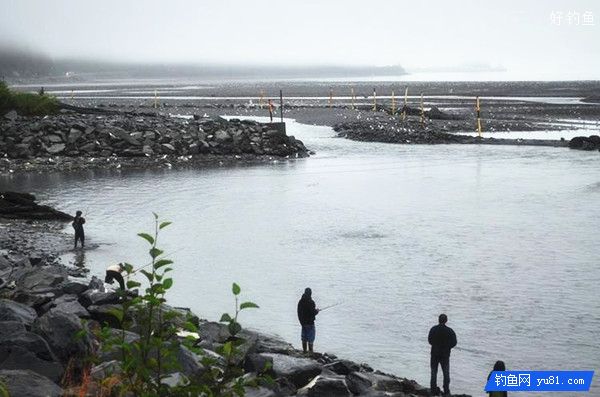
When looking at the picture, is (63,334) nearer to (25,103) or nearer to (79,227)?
(79,227)

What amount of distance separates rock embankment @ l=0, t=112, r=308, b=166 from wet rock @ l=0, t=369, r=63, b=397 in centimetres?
3961

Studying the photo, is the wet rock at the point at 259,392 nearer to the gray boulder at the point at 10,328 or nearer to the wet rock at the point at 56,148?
the gray boulder at the point at 10,328

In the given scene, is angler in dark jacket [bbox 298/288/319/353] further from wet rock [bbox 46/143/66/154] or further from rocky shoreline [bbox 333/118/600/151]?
rocky shoreline [bbox 333/118/600/151]

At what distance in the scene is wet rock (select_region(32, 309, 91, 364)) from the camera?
468 inches

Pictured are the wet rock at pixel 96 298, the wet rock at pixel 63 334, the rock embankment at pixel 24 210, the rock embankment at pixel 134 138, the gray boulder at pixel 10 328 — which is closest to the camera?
the gray boulder at pixel 10 328

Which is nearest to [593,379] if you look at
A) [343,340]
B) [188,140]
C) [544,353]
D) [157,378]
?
[544,353]

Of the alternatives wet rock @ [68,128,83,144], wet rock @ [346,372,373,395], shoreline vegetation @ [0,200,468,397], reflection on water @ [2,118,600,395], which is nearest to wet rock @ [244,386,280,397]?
shoreline vegetation @ [0,200,468,397]

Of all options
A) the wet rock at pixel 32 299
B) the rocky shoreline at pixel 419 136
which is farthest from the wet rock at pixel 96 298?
the rocky shoreline at pixel 419 136

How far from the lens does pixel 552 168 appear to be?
45406 mm

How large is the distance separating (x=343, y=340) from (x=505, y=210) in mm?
17470

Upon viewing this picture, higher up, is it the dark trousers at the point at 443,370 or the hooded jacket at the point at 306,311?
the hooded jacket at the point at 306,311

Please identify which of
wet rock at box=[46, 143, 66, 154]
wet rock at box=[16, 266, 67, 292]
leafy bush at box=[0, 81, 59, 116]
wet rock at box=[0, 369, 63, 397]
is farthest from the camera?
leafy bush at box=[0, 81, 59, 116]

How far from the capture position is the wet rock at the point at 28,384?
31.3 feet

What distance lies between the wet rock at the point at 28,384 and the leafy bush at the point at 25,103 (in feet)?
158
